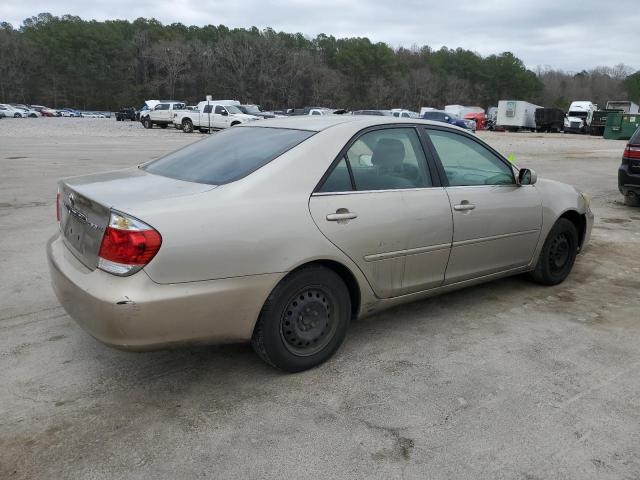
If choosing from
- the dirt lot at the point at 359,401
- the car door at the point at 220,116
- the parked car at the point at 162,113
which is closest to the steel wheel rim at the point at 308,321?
the dirt lot at the point at 359,401

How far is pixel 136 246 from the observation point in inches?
105

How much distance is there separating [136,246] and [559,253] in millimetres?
3910

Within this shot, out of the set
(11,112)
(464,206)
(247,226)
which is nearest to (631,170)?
(464,206)

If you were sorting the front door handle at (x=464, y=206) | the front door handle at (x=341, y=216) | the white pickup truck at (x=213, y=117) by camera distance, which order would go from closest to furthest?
the front door handle at (x=341, y=216) < the front door handle at (x=464, y=206) < the white pickup truck at (x=213, y=117)

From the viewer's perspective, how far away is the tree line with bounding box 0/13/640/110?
86.9 metres

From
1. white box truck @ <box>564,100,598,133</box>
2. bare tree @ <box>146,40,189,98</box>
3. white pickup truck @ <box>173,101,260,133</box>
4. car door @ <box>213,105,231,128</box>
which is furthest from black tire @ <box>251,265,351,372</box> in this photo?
bare tree @ <box>146,40,189,98</box>

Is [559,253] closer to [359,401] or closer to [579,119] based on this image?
[359,401]

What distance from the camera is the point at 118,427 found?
275 cm

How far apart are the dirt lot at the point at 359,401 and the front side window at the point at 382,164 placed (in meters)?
1.10

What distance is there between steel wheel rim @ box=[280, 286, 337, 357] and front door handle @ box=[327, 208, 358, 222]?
42 cm

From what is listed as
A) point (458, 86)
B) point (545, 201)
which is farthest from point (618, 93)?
point (545, 201)

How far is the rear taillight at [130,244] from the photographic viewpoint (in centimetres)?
267

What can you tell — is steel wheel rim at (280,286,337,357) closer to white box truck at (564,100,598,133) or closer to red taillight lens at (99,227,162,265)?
red taillight lens at (99,227,162,265)

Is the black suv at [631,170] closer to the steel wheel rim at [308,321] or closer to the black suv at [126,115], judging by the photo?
the steel wheel rim at [308,321]
